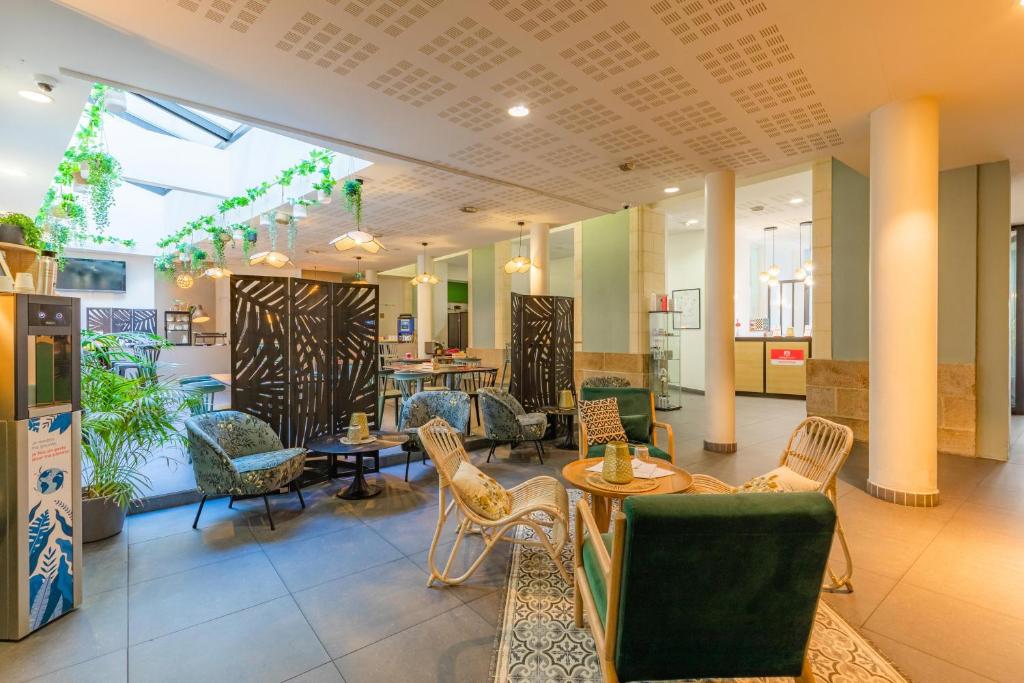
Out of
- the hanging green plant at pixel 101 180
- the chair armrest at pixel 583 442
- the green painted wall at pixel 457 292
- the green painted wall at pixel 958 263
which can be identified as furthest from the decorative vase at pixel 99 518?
the green painted wall at pixel 457 292

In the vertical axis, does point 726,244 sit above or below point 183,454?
above

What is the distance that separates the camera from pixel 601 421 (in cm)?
414

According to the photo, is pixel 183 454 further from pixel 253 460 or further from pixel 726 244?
pixel 726 244

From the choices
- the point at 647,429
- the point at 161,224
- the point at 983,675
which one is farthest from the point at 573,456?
the point at 161,224

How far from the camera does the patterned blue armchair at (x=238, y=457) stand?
328cm

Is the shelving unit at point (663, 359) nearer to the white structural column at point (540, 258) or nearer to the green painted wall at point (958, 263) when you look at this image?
the white structural column at point (540, 258)

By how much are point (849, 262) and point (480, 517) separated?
5803 millimetres

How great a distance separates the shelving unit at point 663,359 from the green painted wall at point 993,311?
3.97 metres

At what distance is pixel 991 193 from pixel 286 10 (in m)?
6.97

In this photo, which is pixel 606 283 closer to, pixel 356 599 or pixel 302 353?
pixel 302 353

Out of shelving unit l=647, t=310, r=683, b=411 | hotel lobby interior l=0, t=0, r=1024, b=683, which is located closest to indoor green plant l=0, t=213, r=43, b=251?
hotel lobby interior l=0, t=0, r=1024, b=683

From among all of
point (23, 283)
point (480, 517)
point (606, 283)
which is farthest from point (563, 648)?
point (606, 283)

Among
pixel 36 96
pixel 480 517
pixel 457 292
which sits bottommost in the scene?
pixel 480 517

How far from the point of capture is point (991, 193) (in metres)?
5.02
